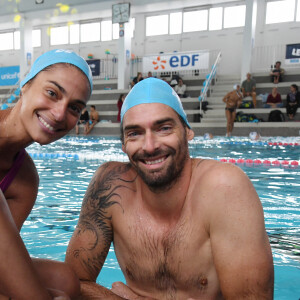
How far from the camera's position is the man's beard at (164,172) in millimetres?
1843

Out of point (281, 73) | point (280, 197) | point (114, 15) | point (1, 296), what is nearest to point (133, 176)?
point (1, 296)

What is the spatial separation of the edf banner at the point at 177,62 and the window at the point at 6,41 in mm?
13548

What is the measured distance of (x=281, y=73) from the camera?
677 inches

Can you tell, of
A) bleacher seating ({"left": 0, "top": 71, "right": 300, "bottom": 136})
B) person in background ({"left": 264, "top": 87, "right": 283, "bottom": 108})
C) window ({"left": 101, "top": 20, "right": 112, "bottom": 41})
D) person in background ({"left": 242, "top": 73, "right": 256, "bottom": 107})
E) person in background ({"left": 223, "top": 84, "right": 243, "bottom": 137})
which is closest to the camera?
person in background ({"left": 223, "top": 84, "right": 243, "bottom": 137})

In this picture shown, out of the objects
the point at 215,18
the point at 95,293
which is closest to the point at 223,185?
the point at 95,293

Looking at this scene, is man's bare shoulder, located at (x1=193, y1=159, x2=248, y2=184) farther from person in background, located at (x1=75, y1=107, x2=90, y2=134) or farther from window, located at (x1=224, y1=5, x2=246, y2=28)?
window, located at (x1=224, y1=5, x2=246, y2=28)

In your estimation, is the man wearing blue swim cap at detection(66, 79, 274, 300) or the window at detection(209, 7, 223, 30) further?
the window at detection(209, 7, 223, 30)

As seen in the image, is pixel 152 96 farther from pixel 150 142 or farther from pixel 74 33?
pixel 74 33

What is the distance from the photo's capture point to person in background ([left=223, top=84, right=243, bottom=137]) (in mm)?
14695

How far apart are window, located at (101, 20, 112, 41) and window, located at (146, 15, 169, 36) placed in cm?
275

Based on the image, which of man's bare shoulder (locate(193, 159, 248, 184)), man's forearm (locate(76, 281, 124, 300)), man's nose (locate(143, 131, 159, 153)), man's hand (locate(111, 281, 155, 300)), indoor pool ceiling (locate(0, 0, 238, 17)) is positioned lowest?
man's hand (locate(111, 281, 155, 300))

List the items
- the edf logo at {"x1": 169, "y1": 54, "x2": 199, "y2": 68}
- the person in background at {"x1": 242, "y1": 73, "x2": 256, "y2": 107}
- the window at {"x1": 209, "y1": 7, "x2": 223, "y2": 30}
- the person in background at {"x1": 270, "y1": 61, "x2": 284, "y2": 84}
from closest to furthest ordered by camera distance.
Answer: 1. the person in background at {"x1": 242, "y1": 73, "x2": 256, "y2": 107}
2. the person in background at {"x1": 270, "y1": 61, "x2": 284, "y2": 84}
3. the edf logo at {"x1": 169, "y1": 54, "x2": 199, "y2": 68}
4. the window at {"x1": 209, "y1": 7, "x2": 223, "y2": 30}

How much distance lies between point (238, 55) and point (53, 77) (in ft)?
65.1

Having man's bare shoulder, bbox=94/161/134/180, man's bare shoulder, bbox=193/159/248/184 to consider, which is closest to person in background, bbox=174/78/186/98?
man's bare shoulder, bbox=94/161/134/180
